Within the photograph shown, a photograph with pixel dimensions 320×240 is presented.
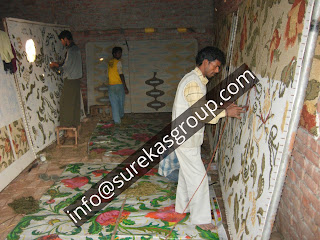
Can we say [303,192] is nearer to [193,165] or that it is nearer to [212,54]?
[193,165]

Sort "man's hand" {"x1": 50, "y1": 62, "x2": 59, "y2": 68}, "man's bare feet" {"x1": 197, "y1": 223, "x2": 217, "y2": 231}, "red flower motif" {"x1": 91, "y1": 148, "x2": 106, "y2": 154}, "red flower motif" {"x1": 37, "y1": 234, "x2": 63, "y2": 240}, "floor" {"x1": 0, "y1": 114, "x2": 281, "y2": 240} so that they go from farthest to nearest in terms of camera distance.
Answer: "man's hand" {"x1": 50, "y1": 62, "x2": 59, "y2": 68}
"red flower motif" {"x1": 91, "y1": 148, "x2": 106, "y2": 154}
"floor" {"x1": 0, "y1": 114, "x2": 281, "y2": 240}
"man's bare feet" {"x1": 197, "y1": 223, "x2": 217, "y2": 231}
"red flower motif" {"x1": 37, "y1": 234, "x2": 63, "y2": 240}

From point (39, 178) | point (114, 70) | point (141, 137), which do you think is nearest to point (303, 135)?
point (39, 178)

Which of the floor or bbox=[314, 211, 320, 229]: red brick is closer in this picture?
bbox=[314, 211, 320, 229]: red brick

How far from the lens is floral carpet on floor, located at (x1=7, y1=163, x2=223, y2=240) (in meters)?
2.45

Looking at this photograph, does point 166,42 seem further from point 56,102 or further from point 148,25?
point 56,102

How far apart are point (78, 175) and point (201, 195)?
1.84 metres

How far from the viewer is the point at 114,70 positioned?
17.2ft

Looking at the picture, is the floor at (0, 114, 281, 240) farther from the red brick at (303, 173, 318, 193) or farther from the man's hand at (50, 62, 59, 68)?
the man's hand at (50, 62, 59, 68)

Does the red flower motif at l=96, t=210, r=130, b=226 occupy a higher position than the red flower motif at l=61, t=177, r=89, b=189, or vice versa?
the red flower motif at l=61, t=177, r=89, b=189

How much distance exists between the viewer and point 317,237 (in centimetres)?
162

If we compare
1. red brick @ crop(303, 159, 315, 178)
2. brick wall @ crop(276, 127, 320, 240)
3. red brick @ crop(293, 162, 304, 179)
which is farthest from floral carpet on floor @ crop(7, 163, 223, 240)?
red brick @ crop(303, 159, 315, 178)

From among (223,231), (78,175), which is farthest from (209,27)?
(223,231)

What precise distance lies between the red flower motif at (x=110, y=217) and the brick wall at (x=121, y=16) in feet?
15.5

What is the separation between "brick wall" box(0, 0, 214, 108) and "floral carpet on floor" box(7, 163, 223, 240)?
4.13 meters
